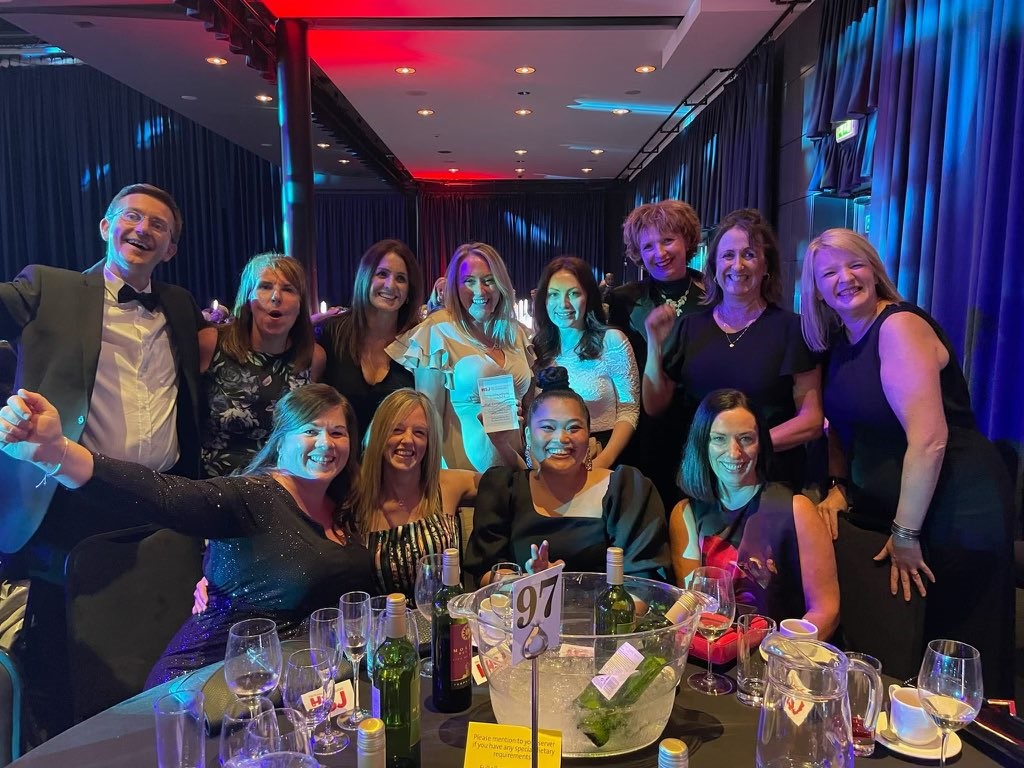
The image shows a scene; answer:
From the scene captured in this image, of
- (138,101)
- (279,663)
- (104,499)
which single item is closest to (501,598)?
(279,663)

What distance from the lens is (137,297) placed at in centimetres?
224

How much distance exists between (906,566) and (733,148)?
15.9 feet

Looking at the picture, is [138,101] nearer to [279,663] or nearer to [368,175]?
[368,175]

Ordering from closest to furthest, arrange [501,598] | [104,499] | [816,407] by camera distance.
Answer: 1. [501,598]
2. [104,499]
3. [816,407]

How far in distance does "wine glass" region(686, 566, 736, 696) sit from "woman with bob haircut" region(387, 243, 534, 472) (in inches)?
48.9

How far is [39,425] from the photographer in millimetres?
1394

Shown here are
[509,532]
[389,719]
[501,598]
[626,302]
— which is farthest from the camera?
[626,302]

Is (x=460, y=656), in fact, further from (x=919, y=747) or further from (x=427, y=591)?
(x=919, y=747)

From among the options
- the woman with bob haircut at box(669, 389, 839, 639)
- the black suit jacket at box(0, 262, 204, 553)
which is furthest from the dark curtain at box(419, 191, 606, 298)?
the woman with bob haircut at box(669, 389, 839, 639)

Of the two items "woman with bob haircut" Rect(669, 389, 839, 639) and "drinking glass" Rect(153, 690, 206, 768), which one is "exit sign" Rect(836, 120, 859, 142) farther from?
"drinking glass" Rect(153, 690, 206, 768)

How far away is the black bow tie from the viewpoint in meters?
Result: 2.22

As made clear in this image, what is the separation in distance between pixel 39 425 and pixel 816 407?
212 centimetres

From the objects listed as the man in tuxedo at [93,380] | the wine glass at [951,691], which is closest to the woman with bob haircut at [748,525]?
the wine glass at [951,691]

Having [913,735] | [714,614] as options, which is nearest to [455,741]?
[714,614]
